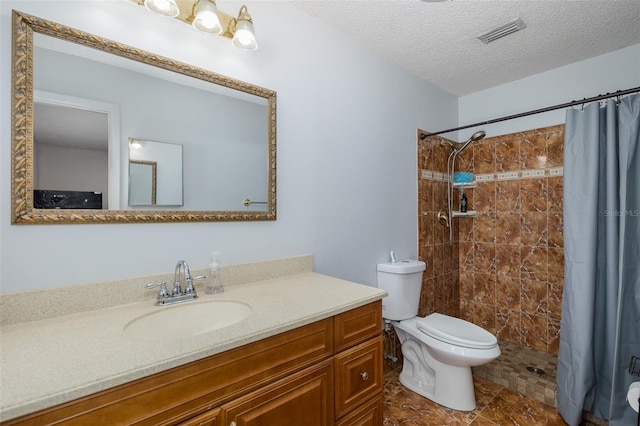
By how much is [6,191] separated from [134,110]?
0.49 meters

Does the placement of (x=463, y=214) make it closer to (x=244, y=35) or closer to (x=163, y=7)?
(x=244, y=35)

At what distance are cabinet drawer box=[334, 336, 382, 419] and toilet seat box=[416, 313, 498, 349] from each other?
656 mm

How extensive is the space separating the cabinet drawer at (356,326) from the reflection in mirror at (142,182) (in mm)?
904

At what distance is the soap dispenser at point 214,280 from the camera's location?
1263 mm

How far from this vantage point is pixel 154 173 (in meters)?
1.23

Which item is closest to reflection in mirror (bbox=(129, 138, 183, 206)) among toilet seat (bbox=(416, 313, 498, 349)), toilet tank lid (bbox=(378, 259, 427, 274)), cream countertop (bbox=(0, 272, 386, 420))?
cream countertop (bbox=(0, 272, 386, 420))

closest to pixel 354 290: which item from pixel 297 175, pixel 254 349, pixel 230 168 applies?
pixel 254 349

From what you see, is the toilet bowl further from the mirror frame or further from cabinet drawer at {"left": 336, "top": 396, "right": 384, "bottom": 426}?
the mirror frame

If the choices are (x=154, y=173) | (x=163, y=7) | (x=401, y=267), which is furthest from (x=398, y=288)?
(x=163, y=7)

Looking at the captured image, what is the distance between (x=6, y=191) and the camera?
3.07 ft

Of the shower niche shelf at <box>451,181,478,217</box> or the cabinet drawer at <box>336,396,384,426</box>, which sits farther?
the shower niche shelf at <box>451,181,478,217</box>

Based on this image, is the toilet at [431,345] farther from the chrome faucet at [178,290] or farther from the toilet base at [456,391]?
the chrome faucet at [178,290]

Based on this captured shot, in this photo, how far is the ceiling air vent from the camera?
A: 70.0 inches

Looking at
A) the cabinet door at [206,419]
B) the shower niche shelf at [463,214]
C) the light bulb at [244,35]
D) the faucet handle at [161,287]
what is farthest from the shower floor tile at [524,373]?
the light bulb at [244,35]
